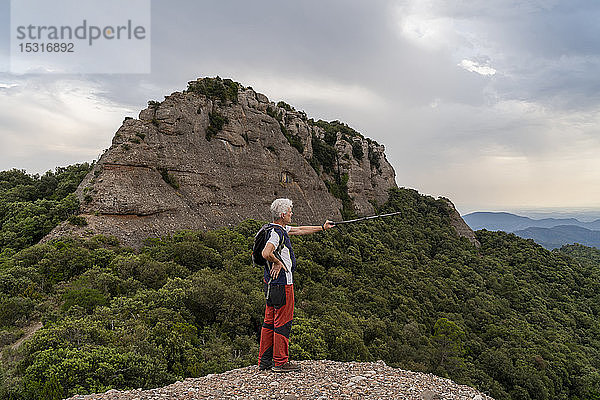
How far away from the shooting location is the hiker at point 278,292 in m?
6.00

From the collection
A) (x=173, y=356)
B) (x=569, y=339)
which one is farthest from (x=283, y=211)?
(x=569, y=339)

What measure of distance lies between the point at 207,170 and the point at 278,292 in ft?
75.6

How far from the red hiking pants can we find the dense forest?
7.85ft

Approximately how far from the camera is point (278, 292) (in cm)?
602

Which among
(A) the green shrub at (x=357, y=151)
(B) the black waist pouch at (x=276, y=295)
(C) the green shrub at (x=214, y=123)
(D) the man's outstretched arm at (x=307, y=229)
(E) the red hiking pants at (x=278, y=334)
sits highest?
(A) the green shrub at (x=357, y=151)

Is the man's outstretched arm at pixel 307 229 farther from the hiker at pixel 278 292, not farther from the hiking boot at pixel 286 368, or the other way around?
the hiking boot at pixel 286 368

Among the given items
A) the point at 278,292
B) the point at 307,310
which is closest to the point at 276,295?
the point at 278,292

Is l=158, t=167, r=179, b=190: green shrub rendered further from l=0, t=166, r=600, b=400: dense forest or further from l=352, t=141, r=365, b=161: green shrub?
l=352, t=141, r=365, b=161: green shrub

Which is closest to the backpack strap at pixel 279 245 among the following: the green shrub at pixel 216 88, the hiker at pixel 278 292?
the hiker at pixel 278 292

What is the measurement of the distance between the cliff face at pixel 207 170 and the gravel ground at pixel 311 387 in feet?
54.0

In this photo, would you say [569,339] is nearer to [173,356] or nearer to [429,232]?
[429,232]

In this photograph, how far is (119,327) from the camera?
9516 millimetres

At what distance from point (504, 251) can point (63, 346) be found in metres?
53.9

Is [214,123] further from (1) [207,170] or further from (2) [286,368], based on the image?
(2) [286,368]
